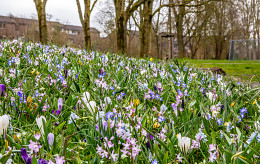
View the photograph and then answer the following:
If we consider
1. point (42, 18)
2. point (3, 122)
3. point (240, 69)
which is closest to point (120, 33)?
point (42, 18)

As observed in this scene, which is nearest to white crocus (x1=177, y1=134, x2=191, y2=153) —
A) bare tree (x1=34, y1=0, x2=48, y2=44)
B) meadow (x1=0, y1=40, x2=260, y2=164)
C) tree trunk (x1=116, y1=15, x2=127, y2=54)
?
meadow (x1=0, y1=40, x2=260, y2=164)

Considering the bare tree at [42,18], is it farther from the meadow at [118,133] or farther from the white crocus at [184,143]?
the white crocus at [184,143]

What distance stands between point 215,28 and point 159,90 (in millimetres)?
31984

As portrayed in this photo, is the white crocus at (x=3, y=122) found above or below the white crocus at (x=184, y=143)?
above

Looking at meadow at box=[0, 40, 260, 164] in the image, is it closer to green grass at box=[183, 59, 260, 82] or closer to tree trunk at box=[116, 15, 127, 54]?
green grass at box=[183, 59, 260, 82]

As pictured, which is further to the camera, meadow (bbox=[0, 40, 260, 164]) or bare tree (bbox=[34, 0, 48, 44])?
bare tree (bbox=[34, 0, 48, 44])

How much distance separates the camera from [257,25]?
32312 millimetres

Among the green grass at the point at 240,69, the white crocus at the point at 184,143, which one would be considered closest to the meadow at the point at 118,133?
the white crocus at the point at 184,143

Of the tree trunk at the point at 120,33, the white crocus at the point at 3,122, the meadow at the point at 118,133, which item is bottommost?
the meadow at the point at 118,133

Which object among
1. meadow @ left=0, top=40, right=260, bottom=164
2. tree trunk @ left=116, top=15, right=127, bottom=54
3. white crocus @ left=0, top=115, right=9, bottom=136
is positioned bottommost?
meadow @ left=0, top=40, right=260, bottom=164

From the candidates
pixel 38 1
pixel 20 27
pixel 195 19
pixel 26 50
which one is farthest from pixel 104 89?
pixel 20 27

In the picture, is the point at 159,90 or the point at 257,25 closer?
the point at 159,90

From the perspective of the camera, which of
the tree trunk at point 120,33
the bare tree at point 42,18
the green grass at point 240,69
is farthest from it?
the tree trunk at point 120,33

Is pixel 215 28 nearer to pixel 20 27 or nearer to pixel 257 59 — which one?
pixel 257 59
